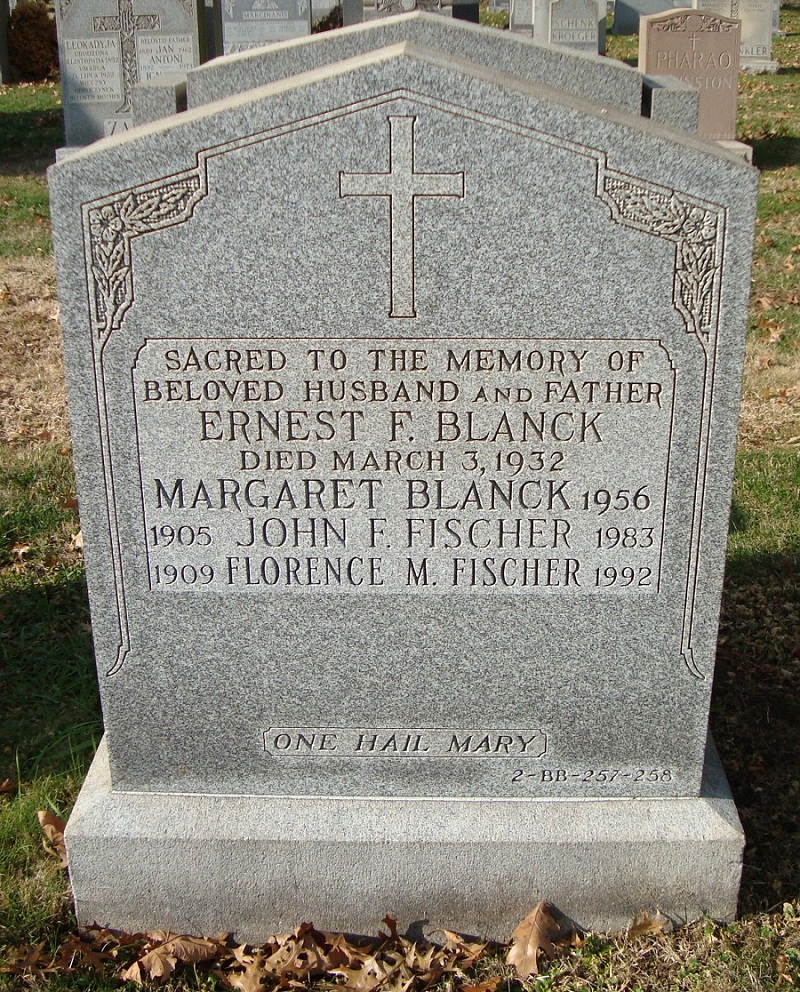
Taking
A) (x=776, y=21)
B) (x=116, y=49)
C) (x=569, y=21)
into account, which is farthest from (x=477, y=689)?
(x=776, y=21)

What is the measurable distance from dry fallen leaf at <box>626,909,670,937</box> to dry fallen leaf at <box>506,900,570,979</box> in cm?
19

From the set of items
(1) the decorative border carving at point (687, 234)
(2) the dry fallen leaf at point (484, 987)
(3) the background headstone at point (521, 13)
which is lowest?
(2) the dry fallen leaf at point (484, 987)

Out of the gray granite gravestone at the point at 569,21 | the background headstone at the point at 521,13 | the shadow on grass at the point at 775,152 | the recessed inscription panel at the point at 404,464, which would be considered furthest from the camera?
the background headstone at the point at 521,13

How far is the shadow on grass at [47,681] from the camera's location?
374 centimetres

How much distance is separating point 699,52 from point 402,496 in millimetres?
10598

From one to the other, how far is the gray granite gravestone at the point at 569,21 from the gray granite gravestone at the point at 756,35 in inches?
A: 219

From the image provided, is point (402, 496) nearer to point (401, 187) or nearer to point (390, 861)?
point (401, 187)

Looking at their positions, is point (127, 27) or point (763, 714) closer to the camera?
point (763, 714)

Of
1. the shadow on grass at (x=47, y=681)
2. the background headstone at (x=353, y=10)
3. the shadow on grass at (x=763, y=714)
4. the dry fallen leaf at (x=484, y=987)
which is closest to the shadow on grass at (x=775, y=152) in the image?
the background headstone at (x=353, y=10)

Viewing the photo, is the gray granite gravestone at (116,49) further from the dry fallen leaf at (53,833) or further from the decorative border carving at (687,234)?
the decorative border carving at (687,234)

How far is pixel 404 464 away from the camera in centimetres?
280

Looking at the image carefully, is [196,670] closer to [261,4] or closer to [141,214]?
[141,214]

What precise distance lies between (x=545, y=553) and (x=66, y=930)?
5.70 ft

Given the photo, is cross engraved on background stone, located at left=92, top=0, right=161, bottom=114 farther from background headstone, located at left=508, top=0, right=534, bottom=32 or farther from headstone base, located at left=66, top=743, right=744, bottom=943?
background headstone, located at left=508, top=0, right=534, bottom=32
